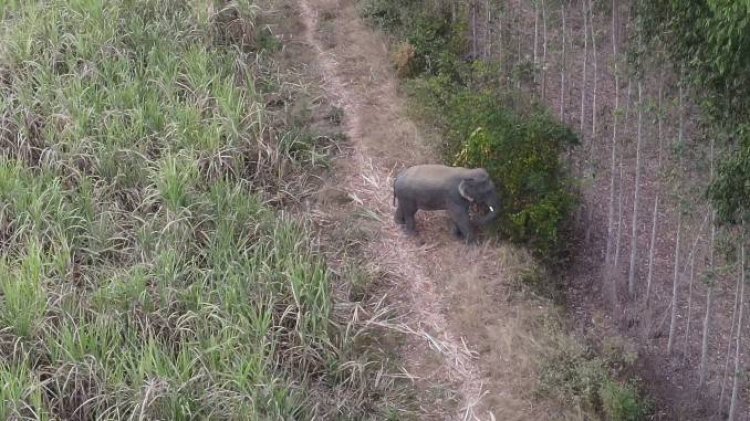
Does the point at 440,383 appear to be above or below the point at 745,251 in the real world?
below

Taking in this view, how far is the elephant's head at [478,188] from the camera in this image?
7703 mm

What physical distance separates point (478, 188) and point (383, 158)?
5.49ft

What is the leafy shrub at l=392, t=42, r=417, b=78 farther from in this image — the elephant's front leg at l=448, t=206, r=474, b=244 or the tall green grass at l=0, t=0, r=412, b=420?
the elephant's front leg at l=448, t=206, r=474, b=244

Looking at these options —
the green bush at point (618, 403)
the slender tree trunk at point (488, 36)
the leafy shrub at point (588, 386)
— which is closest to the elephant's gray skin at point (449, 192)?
the leafy shrub at point (588, 386)

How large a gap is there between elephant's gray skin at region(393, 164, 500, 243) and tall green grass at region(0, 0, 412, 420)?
1011mm

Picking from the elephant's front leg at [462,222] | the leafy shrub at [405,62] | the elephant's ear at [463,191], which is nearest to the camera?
the elephant's ear at [463,191]

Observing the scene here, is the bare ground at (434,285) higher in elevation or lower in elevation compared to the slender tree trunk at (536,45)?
lower

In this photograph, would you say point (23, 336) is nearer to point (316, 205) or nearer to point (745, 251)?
point (316, 205)

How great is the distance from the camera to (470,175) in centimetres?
774

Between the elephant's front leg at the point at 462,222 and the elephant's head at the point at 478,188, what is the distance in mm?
124

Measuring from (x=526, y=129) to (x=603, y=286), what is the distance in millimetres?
1562

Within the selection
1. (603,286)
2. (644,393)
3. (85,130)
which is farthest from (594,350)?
(85,130)

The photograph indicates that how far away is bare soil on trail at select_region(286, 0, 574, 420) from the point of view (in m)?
6.60

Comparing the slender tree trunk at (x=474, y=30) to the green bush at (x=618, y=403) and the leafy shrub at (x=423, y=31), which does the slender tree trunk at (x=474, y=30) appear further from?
the green bush at (x=618, y=403)
